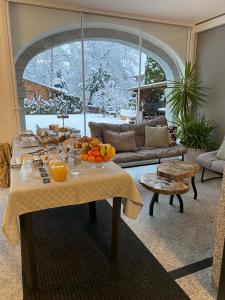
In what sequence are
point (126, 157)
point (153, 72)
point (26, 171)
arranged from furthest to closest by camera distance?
point (153, 72) → point (126, 157) → point (26, 171)

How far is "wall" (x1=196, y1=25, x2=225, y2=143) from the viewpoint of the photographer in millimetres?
4338

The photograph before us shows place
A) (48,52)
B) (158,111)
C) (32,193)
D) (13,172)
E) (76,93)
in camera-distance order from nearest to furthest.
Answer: (32,193) → (13,172) → (48,52) → (76,93) → (158,111)

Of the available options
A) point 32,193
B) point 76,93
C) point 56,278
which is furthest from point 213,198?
point 76,93

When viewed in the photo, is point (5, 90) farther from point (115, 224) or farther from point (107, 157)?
point (115, 224)

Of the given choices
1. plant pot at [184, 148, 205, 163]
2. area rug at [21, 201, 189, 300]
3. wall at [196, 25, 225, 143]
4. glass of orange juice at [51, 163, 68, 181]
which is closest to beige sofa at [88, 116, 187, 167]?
plant pot at [184, 148, 205, 163]

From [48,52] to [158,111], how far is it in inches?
99.9

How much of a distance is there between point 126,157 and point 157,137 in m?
0.93

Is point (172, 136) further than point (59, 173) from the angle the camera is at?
Yes

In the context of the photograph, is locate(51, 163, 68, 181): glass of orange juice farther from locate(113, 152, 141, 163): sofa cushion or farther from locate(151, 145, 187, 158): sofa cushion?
locate(151, 145, 187, 158): sofa cushion

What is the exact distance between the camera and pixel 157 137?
405 cm

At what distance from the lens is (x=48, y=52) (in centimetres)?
396

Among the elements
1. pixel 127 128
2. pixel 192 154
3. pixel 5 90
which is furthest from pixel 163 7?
pixel 5 90

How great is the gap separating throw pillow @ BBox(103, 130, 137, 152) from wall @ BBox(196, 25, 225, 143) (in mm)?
1940

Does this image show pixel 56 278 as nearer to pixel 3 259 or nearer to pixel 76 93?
pixel 3 259
